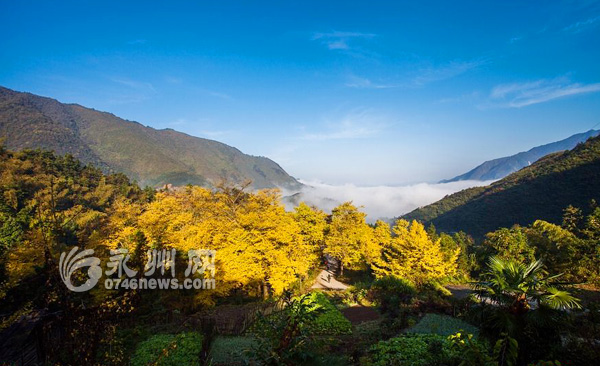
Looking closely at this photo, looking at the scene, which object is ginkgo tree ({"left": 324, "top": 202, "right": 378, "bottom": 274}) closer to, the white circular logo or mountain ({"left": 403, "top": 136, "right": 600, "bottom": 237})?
the white circular logo

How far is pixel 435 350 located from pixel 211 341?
843cm

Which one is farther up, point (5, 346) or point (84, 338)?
point (84, 338)

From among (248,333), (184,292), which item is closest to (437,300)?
(248,333)

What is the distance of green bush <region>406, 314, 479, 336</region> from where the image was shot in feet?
38.7

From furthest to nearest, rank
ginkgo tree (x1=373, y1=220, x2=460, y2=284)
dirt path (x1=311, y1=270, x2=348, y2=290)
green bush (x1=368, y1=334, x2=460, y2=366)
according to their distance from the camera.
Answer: dirt path (x1=311, y1=270, x2=348, y2=290)
ginkgo tree (x1=373, y1=220, x2=460, y2=284)
green bush (x1=368, y1=334, x2=460, y2=366)

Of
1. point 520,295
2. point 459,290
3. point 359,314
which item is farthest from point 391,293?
point 520,295

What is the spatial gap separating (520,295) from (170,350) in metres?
10.7

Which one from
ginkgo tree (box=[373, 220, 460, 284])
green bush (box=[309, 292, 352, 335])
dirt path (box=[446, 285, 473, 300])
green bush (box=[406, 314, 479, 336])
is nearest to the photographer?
green bush (box=[406, 314, 479, 336])

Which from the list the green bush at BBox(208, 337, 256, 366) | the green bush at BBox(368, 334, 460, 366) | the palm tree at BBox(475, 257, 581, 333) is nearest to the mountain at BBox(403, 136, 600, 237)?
the green bush at BBox(368, 334, 460, 366)

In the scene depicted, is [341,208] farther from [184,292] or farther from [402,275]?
[184,292]

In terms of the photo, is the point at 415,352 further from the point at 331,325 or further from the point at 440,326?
the point at 331,325

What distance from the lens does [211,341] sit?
36.8 ft

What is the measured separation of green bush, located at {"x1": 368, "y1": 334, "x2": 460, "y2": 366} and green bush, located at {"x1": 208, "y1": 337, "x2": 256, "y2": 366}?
13.6 feet

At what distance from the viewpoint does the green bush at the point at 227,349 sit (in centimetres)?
927
